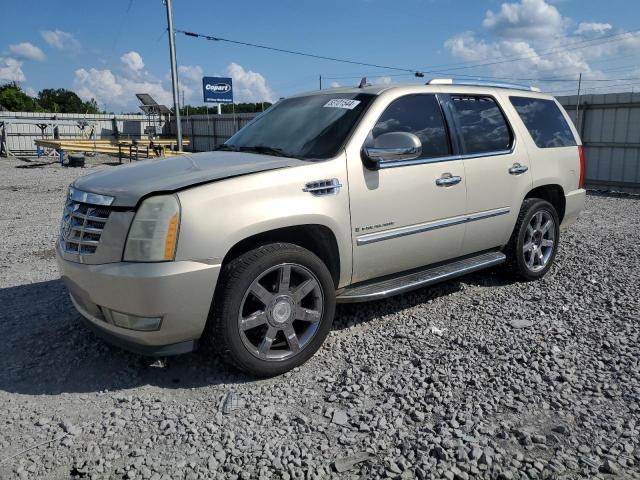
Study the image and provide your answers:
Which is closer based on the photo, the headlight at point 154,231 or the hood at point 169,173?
the headlight at point 154,231

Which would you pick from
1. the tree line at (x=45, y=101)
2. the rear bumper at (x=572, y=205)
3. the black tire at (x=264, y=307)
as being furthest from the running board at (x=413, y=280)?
the tree line at (x=45, y=101)

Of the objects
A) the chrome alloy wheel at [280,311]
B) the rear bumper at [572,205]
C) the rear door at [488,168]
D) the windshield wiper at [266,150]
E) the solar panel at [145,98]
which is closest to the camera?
the chrome alloy wheel at [280,311]

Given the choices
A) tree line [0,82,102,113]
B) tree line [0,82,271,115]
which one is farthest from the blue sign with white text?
tree line [0,82,102,113]

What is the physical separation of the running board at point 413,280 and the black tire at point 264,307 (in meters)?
0.28

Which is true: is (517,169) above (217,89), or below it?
below

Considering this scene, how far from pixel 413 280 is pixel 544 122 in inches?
100

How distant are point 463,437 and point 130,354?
231 centimetres

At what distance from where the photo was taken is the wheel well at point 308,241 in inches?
131

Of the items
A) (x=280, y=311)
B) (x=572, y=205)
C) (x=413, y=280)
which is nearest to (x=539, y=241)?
(x=572, y=205)

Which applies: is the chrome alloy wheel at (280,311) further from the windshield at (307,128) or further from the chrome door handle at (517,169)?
the chrome door handle at (517,169)

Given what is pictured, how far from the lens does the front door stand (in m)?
3.76

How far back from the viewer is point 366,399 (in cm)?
317

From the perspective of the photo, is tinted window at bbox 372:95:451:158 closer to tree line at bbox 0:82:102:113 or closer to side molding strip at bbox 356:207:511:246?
side molding strip at bbox 356:207:511:246

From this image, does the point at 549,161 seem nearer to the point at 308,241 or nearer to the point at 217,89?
the point at 308,241
